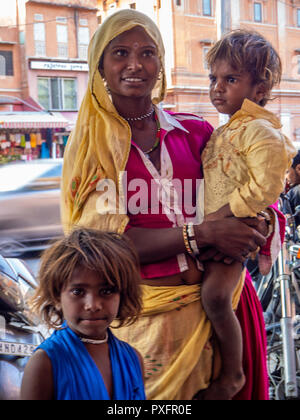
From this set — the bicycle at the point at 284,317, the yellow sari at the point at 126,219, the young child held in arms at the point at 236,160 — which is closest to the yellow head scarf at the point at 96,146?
the yellow sari at the point at 126,219

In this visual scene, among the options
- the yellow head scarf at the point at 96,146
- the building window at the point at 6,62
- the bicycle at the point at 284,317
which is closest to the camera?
the yellow head scarf at the point at 96,146

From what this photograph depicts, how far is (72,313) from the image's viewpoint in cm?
104

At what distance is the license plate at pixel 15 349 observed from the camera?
160 cm

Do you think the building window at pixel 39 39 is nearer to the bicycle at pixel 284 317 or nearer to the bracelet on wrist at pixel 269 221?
the bracelet on wrist at pixel 269 221

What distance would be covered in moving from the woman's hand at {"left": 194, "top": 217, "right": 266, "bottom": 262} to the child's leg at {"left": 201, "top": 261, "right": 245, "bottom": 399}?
0.19 ft

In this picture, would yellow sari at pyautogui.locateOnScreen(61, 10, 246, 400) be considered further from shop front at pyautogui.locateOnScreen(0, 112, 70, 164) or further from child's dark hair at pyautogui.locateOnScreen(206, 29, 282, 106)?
shop front at pyautogui.locateOnScreen(0, 112, 70, 164)

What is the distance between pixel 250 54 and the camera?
138cm

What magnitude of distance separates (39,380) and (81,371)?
0.29ft

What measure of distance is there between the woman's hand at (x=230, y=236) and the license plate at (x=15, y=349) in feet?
2.45

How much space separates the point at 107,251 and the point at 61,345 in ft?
0.71

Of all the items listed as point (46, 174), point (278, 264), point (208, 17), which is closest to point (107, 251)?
point (46, 174)

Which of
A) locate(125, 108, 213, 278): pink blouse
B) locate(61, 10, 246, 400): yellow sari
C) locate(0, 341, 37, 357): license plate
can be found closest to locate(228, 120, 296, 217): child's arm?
locate(125, 108, 213, 278): pink blouse
